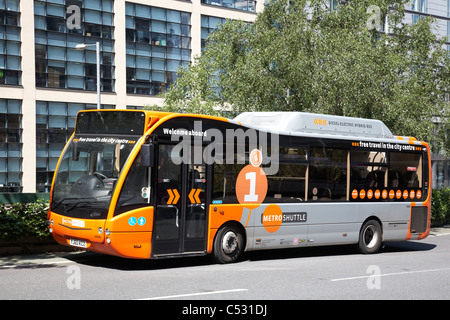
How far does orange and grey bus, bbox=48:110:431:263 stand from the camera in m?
11.2

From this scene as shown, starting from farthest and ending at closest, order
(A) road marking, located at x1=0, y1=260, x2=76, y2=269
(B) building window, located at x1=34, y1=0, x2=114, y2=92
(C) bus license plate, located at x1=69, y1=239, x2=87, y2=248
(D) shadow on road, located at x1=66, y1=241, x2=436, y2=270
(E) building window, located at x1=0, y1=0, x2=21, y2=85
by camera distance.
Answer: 1. (B) building window, located at x1=34, y1=0, x2=114, y2=92
2. (E) building window, located at x1=0, y1=0, x2=21, y2=85
3. (D) shadow on road, located at x1=66, y1=241, x2=436, y2=270
4. (A) road marking, located at x1=0, y1=260, x2=76, y2=269
5. (C) bus license plate, located at x1=69, y1=239, x2=87, y2=248

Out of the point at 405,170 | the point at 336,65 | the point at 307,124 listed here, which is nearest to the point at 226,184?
the point at 307,124

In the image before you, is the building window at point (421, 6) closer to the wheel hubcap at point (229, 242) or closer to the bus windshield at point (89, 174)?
the wheel hubcap at point (229, 242)

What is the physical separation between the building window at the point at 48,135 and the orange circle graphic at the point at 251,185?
25654 millimetres

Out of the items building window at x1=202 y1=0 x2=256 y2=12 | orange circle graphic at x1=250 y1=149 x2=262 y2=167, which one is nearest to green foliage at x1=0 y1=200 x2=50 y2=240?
orange circle graphic at x1=250 y1=149 x2=262 y2=167

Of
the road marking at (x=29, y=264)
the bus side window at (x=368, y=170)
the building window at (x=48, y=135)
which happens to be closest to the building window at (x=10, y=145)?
the building window at (x=48, y=135)

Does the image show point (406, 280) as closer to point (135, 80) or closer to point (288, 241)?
point (288, 241)

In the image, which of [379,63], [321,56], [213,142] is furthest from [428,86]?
[213,142]

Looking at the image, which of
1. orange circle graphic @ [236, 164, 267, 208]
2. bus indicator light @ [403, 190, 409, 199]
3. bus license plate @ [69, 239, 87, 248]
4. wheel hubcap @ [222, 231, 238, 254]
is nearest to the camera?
bus license plate @ [69, 239, 87, 248]

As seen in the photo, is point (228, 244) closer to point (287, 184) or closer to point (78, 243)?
point (287, 184)

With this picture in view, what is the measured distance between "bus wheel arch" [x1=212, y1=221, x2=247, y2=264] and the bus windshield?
8.54ft

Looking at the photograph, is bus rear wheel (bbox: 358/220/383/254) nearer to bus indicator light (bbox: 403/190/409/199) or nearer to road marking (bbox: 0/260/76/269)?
bus indicator light (bbox: 403/190/409/199)

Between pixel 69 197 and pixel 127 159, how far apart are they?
4.61ft

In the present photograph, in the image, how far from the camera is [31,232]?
13188 mm
